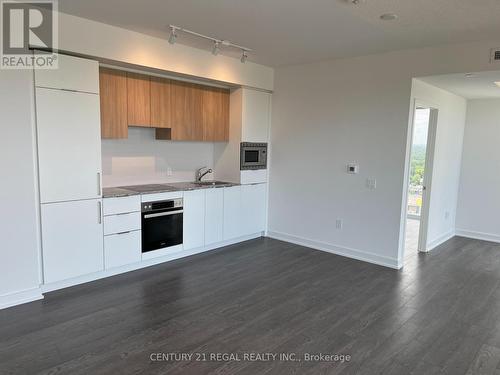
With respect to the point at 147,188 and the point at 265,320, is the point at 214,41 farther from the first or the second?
the point at 265,320

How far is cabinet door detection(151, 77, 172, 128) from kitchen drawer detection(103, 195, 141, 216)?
1.01m

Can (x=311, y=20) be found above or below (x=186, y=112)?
above

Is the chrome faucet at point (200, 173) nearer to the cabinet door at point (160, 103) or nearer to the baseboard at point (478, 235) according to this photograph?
the cabinet door at point (160, 103)

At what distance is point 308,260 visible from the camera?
15.9 feet

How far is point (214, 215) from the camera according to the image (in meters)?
5.08

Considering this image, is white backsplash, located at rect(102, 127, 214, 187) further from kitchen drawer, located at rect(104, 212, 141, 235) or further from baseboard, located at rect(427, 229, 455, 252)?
baseboard, located at rect(427, 229, 455, 252)

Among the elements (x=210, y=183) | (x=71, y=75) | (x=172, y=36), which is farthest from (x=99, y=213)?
(x=172, y=36)

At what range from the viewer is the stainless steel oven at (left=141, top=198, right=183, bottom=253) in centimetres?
429

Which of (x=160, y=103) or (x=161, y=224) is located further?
(x=160, y=103)

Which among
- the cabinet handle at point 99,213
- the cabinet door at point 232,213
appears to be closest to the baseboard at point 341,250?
the cabinet door at point 232,213

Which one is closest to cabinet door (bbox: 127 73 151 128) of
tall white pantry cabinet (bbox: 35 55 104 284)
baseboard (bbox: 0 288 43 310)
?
tall white pantry cabinet (bbox: 35 55 104 284)

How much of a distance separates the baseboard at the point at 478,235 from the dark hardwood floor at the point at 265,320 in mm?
1506

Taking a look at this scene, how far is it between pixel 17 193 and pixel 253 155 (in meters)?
3.17

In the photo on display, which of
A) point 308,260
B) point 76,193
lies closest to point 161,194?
point 76,193
